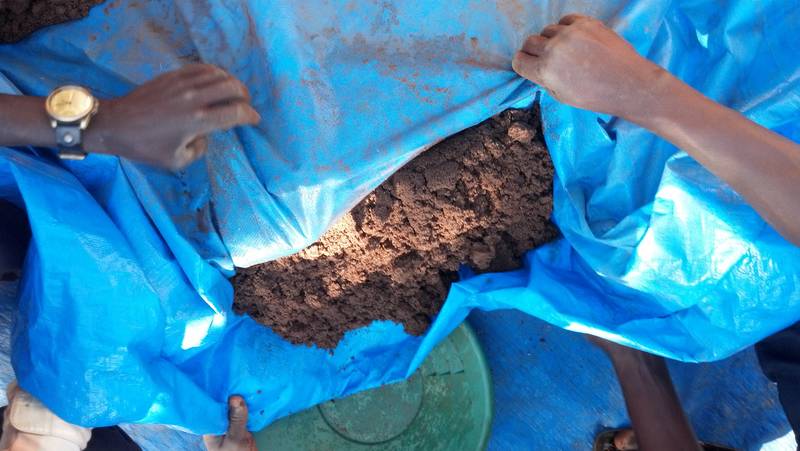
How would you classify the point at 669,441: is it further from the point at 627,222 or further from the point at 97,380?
the point at 97,380

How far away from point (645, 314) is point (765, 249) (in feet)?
0.68

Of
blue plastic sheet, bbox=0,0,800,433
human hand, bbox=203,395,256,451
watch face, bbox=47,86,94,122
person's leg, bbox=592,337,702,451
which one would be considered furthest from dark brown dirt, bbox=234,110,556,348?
watch face, bbox=47,86,94,122

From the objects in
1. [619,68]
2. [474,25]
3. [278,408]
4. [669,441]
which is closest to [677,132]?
[619,68]

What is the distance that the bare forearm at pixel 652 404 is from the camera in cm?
113

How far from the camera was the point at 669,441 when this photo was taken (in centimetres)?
113

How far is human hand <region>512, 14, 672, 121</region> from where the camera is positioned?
0.80 m

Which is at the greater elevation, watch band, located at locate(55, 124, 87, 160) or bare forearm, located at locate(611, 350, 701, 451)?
watch band, located at locate(55, 124, 87, 160)

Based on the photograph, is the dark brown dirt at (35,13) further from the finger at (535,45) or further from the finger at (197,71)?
the finger at (535,45)

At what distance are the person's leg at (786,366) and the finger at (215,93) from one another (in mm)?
897

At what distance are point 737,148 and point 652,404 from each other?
0.55 m

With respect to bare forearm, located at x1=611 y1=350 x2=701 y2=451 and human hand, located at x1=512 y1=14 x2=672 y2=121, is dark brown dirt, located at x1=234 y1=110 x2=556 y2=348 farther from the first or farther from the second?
bare forearm, located at x1=611 y1=350 x2=701 y2=451

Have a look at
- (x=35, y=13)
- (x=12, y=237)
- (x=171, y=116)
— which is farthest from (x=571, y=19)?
(x=12, y=237)

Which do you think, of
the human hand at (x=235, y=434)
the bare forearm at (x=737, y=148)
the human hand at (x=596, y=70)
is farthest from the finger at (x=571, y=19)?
→ the human hand at (x=235, y=434)

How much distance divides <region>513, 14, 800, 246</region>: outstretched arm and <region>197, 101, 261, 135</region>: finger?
366 mm
